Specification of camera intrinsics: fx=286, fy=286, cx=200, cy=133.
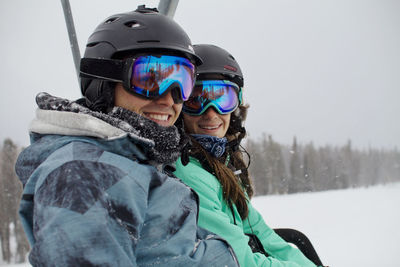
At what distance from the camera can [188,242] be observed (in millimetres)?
1061

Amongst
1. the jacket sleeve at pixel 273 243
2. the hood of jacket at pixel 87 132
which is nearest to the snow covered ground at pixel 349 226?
the jacket sleeve at pixel 273 243

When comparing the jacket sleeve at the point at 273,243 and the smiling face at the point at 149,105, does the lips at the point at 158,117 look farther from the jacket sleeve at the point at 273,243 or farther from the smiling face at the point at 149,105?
the jacket sleeve at the point at 273,243

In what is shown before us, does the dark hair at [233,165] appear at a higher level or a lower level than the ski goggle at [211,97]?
lower

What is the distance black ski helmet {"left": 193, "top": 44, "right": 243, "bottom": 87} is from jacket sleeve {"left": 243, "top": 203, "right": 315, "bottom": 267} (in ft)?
3.64

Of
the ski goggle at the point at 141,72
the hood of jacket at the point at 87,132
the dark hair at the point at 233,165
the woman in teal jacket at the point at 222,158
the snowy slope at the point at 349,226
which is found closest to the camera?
the hood of jacket at the point at 87,132

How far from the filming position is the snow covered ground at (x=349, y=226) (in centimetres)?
695

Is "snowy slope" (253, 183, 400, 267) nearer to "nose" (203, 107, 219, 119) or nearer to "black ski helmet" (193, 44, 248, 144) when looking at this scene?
"black ski helmet" (193, 44, 248, 144)

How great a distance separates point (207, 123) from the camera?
221 cm

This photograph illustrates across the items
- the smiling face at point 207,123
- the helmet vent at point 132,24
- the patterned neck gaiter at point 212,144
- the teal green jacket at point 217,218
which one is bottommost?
the teal green jacket at point 217,218

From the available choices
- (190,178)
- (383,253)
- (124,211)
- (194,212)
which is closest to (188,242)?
(194,212)

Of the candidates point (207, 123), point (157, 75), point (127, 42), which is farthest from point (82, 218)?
point (207, 123)

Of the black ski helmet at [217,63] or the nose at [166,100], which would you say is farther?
the black ski helmet at [217,63]

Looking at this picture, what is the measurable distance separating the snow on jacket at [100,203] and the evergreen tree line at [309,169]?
137 ft

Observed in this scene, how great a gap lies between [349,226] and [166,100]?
1170 centimetres
